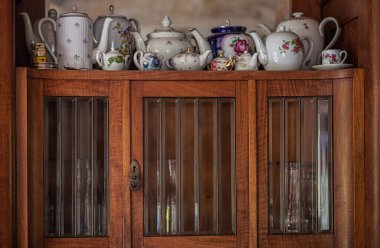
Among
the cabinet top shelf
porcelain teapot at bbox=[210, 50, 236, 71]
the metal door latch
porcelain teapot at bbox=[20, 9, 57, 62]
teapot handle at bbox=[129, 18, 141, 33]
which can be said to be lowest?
the metal door latch

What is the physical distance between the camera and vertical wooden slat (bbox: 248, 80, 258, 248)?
7.08ft

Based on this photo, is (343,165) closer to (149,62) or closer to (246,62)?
(246,62)

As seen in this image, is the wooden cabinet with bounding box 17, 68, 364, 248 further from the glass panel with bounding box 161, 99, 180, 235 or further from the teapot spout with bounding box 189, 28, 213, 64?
the teapot spout with bounding box 189, 28, 213, 64

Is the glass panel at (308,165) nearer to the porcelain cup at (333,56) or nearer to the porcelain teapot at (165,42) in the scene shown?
the porcelain cup at (333,56)

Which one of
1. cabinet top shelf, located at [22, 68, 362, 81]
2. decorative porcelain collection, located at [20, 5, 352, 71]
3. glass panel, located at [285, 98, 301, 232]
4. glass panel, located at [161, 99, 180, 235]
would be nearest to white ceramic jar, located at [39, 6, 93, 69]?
decorative porcelain collection, located at [20, 5, 352, 71]

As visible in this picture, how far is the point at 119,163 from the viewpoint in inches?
84.1

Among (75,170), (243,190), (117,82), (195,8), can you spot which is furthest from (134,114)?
(195,8)

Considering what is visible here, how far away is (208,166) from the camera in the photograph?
218 centimetres

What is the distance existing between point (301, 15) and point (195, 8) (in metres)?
0.42

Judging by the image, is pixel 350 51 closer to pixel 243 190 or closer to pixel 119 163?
pixel 243 190

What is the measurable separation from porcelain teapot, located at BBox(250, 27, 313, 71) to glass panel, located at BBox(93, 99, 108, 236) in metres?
0.54

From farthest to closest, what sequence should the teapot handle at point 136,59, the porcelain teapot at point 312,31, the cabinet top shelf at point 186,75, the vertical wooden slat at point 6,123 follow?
the porcelain teapot at point 312,31 < the teapot handle at point 136,59 < the cabinet top shelf at point 186,75 < the vertical wooden slat at point 6,123

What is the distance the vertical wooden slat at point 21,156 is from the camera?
2.05 metres

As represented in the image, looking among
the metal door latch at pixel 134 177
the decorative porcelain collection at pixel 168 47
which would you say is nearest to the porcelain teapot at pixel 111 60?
the decorative porcelain collection at pixel 168 47
